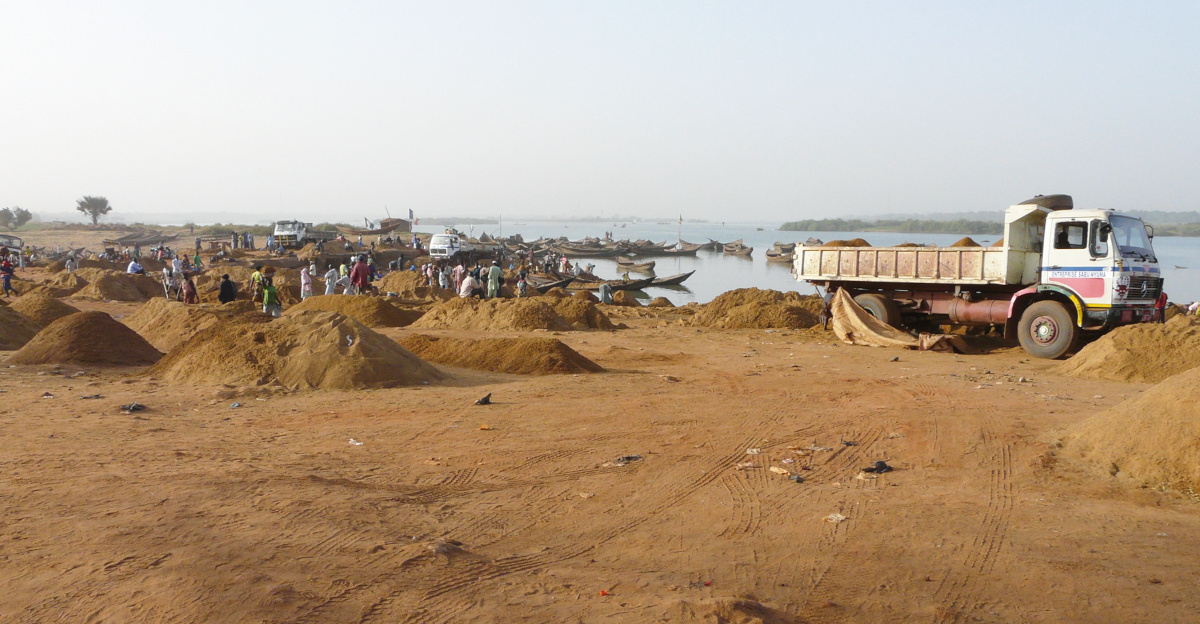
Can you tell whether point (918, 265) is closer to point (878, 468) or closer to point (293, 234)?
point (878, 468)

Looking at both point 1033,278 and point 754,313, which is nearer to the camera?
point 1033,278

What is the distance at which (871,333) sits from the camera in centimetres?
1670

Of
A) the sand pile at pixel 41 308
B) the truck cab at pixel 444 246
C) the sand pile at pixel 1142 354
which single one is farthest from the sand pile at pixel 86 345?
the truck cab at pixel 444 246

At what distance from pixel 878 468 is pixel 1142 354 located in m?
7.51

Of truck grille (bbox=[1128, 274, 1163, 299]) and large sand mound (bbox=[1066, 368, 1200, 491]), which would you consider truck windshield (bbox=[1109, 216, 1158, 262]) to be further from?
large sand mound (bbox=[1066, 368, 1200, 491])

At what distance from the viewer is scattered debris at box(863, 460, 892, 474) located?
7.30 meters

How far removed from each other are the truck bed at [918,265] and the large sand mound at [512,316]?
5176 millimetres

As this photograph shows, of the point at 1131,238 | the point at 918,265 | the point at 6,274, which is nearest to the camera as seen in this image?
the point at 1131,238

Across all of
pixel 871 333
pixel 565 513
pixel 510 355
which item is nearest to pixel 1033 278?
pixel 871 333

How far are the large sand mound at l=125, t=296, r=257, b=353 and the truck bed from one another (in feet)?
39.2

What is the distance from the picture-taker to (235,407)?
9664mm

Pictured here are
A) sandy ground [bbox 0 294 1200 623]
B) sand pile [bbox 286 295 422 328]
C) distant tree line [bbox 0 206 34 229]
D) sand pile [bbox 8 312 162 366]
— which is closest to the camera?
sandy ground [bbox 0 294 1200 623]

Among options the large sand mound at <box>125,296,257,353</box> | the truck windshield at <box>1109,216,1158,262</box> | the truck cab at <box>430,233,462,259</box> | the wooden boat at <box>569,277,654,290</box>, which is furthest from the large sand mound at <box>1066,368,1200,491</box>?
the truck cab at <box>430,233,462,259</box>

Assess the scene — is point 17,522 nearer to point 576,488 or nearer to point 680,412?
point 576,488
